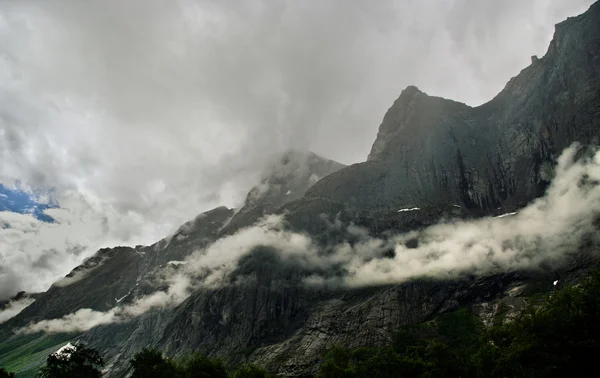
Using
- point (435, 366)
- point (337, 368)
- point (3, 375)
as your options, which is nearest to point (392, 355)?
point (435, 366)

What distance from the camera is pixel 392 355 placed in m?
125

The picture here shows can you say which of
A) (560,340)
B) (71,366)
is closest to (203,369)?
(71,366)

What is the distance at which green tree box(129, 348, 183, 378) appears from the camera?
306 feet

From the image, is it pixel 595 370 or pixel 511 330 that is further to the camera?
pixel 511 330

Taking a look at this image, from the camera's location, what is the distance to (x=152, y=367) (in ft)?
317

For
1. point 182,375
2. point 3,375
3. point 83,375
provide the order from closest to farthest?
point 3,375, point 83,375, point 182,375

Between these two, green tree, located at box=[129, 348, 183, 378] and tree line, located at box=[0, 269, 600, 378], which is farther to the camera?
green tree, located at box=[129, 348, 183, 378]

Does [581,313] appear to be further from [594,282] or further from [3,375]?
[3,375]

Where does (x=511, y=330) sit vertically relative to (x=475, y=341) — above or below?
above

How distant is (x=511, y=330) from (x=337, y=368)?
147 feet

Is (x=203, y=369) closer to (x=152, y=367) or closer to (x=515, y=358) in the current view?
(x=152, y=367)

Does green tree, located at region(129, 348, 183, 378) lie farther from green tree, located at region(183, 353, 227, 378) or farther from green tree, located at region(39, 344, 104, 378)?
green tree, located at region(39, 344, 104, 378)

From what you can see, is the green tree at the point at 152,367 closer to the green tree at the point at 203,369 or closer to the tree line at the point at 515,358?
the tree line at the point at 515,358

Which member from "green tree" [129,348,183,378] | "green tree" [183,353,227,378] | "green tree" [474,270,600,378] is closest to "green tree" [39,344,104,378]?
"green tree" [129,348,183,378]
